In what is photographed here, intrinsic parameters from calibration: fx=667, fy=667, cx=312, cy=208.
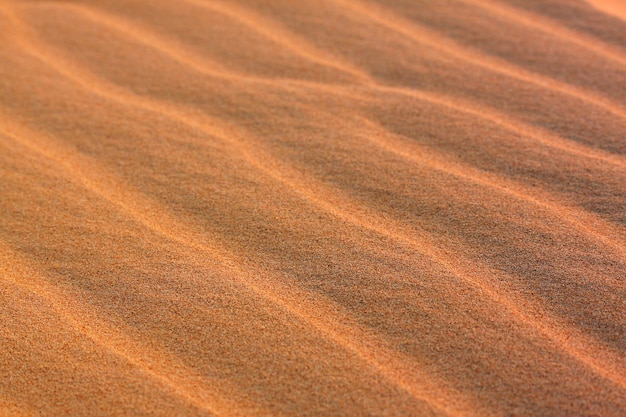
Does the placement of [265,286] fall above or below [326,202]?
below

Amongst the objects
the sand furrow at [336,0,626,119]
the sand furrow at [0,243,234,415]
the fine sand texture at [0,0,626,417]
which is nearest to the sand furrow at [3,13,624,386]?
the fine sand texture at [0,0,626,417]

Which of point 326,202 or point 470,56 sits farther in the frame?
point 470,56

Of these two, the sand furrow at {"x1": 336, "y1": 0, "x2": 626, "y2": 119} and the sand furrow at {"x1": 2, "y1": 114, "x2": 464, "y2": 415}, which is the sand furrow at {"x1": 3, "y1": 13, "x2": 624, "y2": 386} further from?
the sand furrow at {"x1": 336, "y1": 0, "x2": 626, "y2": 119}

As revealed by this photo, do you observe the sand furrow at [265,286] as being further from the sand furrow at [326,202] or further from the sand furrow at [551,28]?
the sand furrow at [551,28]

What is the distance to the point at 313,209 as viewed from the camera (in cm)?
153

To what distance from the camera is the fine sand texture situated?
1.19 metres

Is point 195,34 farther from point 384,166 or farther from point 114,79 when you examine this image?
point 384,166

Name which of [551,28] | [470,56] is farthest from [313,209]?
[551,28]

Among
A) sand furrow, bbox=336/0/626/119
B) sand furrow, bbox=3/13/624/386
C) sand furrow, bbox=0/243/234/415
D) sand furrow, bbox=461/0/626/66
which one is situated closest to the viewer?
sand furrow, bbox=0/243/234/415

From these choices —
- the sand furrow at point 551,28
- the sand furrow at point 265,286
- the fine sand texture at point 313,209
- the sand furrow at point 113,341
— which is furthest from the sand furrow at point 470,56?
the sand furrow at point 113,341

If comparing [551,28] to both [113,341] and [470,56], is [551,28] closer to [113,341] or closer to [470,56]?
[470,56]

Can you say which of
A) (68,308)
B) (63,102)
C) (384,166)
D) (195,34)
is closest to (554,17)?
(384,166)

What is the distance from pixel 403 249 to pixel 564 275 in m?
0.33

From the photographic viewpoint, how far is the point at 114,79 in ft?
6.44
